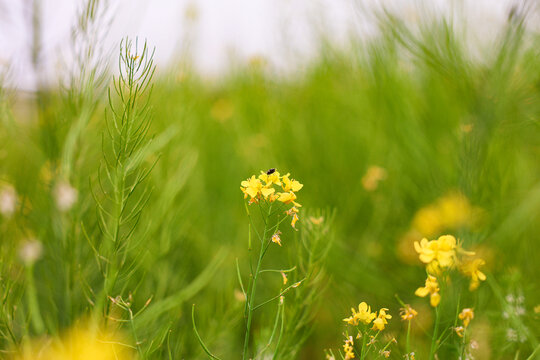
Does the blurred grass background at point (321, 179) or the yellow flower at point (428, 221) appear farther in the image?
the yellow flower at point (428, 221)

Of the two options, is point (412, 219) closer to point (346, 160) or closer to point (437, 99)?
point (346, 160)

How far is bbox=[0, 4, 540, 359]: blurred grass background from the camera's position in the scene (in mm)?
755

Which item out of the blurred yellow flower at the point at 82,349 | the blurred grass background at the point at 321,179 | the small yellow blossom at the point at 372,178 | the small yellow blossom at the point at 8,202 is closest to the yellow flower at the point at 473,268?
the blurred grass background at the point at 321,179

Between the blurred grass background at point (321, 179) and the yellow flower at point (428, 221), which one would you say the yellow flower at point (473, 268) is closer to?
the blurred grass background at point (321, 179)

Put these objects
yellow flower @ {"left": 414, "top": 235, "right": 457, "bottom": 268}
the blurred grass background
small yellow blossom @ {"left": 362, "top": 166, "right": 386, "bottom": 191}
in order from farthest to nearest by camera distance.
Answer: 1. small yellow blossom @ {"left": 362, "top": 166, "right": 386, "bottom": 191}
2. the blurred grass background
3. yellow flower @ {"left": 414, "top": 235, "right": 457, "bottom": 268}

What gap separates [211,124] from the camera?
5.99 ft

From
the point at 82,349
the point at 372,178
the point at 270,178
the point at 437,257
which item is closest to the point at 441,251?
the point at 437,257

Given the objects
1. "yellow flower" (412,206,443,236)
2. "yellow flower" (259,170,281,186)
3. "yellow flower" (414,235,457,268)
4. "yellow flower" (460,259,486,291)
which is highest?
"yellow flower" (259,170,281,186)

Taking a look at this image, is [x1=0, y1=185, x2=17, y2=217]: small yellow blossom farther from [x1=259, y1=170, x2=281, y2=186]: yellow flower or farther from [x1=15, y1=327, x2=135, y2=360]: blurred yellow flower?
[x1=259, y1=170, x2=281, y2=186]: yellow flower

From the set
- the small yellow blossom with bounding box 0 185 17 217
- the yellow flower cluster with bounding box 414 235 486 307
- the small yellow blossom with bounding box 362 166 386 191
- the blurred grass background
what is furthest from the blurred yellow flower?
the small yellow blossom with bounding box 362 166 386 191

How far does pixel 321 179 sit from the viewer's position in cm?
129

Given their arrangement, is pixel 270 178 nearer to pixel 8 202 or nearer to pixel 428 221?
pixel 8 202

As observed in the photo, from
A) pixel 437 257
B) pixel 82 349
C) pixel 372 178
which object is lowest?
pixel 82 349

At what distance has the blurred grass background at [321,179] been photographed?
0.75 m
